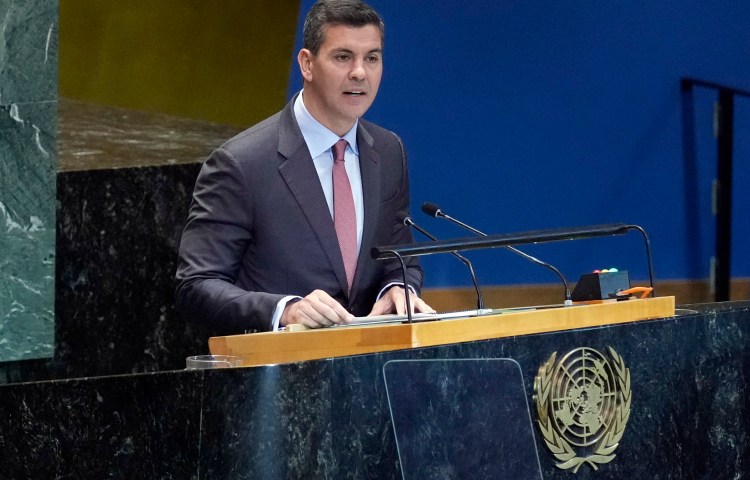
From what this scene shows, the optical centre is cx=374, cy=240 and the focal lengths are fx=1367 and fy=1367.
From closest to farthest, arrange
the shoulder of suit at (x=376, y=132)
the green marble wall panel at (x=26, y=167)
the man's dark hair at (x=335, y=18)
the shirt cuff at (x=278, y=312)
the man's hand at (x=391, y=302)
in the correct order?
the shirt cuff at (x=278, y=312) → the man's hand at (x=391, y=302) → the man's dark hair at (x=335, y=18) → the shoulder of suit at (x=376, y=132) → the green marble wall panel at (x=26, y=167)

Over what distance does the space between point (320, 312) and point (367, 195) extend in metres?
0.83

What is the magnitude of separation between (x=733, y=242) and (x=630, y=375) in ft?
13.0

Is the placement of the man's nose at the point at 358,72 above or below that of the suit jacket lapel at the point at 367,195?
above

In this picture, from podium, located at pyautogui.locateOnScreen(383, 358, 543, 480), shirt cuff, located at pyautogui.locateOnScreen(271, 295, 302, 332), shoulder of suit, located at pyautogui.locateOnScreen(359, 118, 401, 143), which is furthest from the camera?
shoulder of suit, located at pyautogui.locateOnScreen(359, 118, 401, 143)

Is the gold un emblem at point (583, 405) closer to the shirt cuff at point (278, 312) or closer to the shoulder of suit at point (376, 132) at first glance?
the shirt cuff at point (278, 312)

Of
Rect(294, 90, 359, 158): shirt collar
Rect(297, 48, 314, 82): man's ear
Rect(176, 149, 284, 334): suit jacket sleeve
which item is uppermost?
Rect(297, 48, 314, 82): man's ear

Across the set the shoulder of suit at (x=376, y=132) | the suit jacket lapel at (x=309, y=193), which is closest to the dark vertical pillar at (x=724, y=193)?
the shoulder of suit at (x=376, y=132)

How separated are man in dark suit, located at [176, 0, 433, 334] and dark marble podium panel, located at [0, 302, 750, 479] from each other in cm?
61

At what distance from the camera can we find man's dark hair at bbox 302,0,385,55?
A: 3.22 m

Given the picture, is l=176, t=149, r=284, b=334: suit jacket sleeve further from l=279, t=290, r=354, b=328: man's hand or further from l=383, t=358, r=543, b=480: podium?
l=383, t=358, r=543, b=480: podium

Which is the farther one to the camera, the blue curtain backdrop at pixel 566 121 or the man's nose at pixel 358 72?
the blue curtain backdrop at pixel 566 121

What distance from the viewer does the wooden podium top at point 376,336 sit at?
2295 millimetres

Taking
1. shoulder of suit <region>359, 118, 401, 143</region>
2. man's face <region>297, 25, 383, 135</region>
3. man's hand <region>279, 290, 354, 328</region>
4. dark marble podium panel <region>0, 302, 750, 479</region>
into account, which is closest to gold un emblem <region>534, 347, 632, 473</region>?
dark marble podium panel <region>0, 302, 750, 479</region>

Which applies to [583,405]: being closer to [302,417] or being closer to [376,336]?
[376,336]
